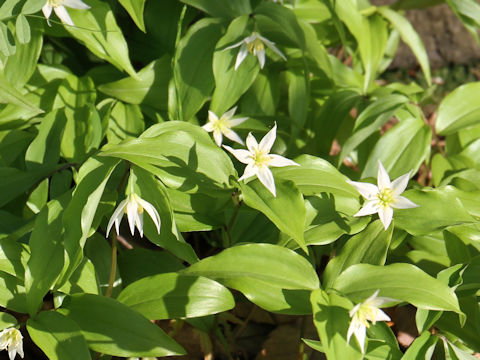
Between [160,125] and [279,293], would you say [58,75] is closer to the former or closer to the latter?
[160,125]

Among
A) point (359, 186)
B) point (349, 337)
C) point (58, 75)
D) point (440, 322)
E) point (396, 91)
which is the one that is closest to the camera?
point (349, 337)

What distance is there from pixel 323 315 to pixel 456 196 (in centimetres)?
60

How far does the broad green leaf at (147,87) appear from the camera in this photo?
2.04 m

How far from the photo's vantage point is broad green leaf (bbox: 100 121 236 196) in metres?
1.50

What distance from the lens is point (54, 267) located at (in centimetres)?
159

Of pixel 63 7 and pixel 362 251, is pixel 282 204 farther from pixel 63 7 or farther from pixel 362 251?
pixel 63 7

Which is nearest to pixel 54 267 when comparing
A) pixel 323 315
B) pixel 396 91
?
pixel 323 315

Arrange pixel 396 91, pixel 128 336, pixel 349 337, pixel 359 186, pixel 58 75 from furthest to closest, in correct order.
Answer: pixel 396 91 < pixel 58 75 < pixel 359 186 < pixel 128 336 < pixel 349 337

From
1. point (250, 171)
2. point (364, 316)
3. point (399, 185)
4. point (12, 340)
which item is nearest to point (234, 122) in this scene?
point (250, 171)

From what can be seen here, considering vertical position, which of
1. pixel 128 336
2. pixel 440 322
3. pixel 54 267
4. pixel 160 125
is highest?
pixel 160 125

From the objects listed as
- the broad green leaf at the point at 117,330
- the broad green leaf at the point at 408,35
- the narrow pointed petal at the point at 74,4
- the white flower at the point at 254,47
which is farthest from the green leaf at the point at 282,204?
the broad green leaf at the point at 408,35

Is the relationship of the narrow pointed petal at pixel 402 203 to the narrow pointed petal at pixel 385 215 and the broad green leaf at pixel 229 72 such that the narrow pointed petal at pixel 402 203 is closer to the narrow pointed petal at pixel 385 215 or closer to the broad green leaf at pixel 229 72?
the narrow pointed petal at pixel 385 215

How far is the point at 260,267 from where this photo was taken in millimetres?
1463

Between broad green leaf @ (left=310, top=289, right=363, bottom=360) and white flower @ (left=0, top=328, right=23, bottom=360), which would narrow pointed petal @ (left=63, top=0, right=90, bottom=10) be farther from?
broad green leaf @ (left=310, top=289, right=363, bottom=360)
